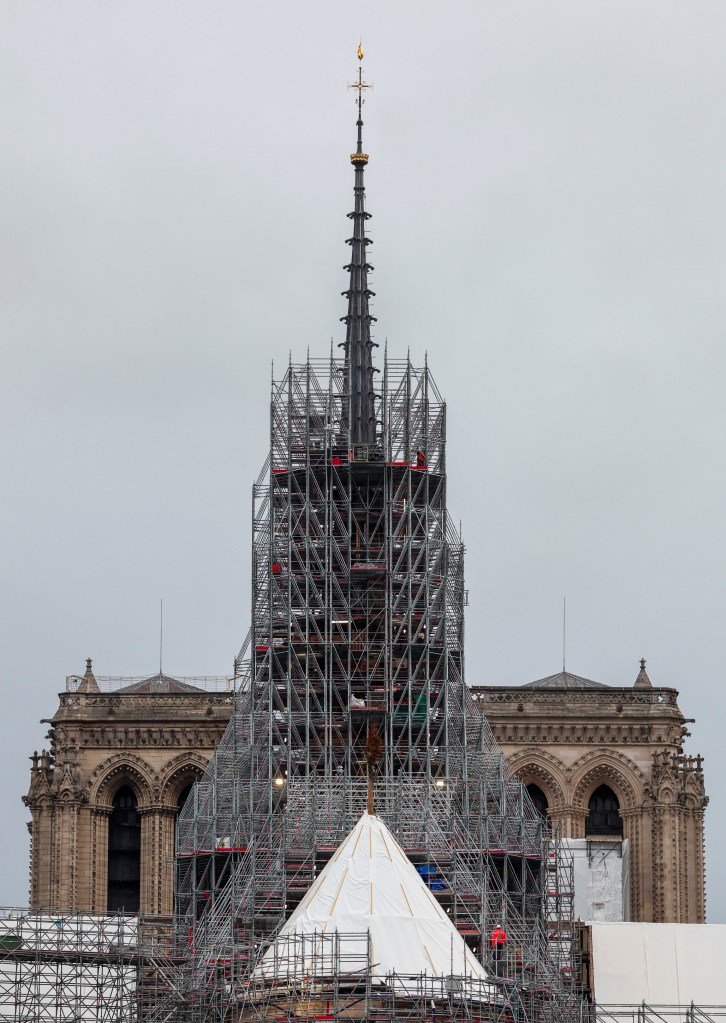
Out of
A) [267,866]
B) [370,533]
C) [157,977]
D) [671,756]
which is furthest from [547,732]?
[157,977]

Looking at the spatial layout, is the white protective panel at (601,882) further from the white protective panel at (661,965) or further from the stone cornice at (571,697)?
the white protective panel at (661,965)

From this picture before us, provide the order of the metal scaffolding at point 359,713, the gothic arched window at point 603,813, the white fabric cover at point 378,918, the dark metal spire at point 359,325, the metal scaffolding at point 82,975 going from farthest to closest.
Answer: the gothic arched window at point 603,813, the dark metal spire at point 359,325, the metal scaffolding at point 359,713, the metal scaffolding at point 82,975, the white fabric cover at point 378,918

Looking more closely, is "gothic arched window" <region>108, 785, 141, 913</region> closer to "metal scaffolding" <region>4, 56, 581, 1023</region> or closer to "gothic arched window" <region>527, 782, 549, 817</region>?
"metal scaffolding" <region>4, 56, 581, 1023</region>

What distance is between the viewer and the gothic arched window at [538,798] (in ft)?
447

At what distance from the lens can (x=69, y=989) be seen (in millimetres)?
104375

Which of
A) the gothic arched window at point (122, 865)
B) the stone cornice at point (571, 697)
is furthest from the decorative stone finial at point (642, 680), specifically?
the gothic arched window at point (122, 865)

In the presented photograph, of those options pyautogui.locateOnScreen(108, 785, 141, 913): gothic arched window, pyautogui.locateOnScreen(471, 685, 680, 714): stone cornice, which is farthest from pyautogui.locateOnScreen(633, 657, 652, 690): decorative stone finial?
pyautogui.locateOnScreen(108, 785, 141, 913): gothic arched window

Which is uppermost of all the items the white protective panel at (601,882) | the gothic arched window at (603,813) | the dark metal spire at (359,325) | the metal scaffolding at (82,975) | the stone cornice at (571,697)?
the dark metal spire at (359,325)

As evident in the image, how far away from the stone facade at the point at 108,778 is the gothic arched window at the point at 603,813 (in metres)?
16.4

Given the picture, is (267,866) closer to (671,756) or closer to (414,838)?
(414,838)

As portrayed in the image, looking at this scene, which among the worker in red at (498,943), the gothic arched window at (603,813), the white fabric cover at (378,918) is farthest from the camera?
the gothic arched window at (603,813)

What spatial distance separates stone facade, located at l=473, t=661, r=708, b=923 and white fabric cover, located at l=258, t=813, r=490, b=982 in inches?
1173

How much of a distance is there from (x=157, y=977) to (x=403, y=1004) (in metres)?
11.6

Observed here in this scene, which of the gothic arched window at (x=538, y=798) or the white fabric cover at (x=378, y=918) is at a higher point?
the gothic arched window at (x=538, y=798)
